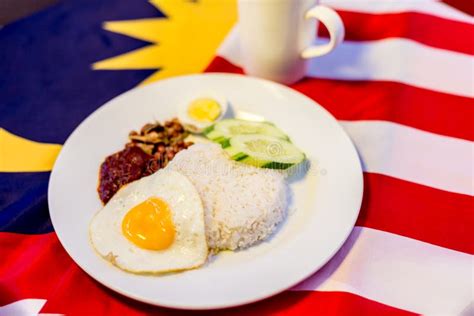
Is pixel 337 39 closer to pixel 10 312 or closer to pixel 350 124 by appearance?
pixel 350 124

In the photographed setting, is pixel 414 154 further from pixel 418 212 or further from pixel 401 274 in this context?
pixel 401 274

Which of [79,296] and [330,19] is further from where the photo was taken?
[330,19]

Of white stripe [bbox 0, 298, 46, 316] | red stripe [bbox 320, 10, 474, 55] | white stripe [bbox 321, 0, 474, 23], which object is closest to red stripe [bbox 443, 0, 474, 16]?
white stripe [bbox 321, 0, 474, 23]

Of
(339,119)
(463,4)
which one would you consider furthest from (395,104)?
(463,4)

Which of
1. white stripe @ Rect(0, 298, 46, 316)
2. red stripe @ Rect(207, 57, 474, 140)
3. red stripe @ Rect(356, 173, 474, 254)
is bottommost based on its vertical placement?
white stripe @ Rect(0, 298, 46, 316)

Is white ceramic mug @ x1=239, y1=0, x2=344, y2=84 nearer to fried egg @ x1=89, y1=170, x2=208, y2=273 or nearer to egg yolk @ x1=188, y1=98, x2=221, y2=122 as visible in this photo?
egg yolk @ x1=188, y1=98, x2=221, y2=122

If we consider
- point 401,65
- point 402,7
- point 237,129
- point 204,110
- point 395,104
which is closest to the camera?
point 237,129

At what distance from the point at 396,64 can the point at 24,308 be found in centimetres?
207

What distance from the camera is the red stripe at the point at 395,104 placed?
2.17 meters

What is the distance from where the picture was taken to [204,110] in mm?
2129

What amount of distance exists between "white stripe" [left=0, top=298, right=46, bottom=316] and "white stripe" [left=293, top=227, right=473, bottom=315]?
0.89 m

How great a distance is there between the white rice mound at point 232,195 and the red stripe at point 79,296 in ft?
0.82

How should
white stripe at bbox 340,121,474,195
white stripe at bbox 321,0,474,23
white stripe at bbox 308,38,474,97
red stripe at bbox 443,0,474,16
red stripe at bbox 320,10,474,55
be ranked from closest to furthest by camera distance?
white stripe at bbox 340,121,474,195 < white stripe at bbox 308,38,474,97 < red stripe at bbox 320,10,474,55 < white stripe at bbox 321,0,474,23 < red stripe at bbox 443,0,474,16

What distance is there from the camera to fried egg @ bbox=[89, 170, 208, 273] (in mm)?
1570
